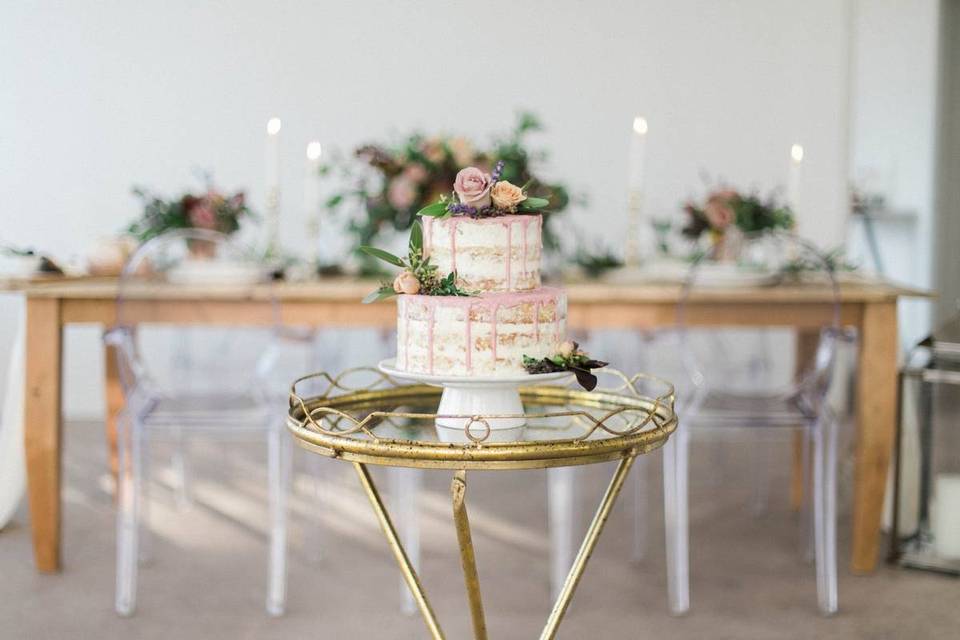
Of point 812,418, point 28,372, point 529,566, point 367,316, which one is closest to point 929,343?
point 812,418

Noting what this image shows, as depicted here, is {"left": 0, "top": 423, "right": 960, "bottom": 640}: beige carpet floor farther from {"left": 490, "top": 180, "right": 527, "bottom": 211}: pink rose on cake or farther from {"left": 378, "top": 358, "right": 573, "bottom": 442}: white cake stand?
{"left": 490, "top": 180, "right": 527, "bottom": 211}: pink rose on cake

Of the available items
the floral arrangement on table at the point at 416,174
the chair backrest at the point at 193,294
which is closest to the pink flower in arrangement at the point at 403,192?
the floral arrangement on table at the point at 416,174

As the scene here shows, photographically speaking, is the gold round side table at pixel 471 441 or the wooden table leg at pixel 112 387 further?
the wooden table leg at pixel 112 387

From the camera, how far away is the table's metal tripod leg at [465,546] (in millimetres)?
1627

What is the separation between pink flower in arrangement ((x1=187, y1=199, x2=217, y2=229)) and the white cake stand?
1.70 m

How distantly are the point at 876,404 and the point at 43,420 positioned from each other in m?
2.23

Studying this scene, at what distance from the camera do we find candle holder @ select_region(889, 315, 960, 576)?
125 inches

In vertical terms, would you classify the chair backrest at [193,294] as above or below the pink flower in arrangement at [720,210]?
below

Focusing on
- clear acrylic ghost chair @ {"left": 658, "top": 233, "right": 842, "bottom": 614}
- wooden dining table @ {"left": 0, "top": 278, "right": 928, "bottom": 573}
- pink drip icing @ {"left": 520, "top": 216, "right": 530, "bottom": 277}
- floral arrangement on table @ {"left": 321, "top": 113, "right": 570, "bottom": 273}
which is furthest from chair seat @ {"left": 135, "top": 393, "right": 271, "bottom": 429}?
pink drip icing @ {"left": 520, "top": 216, "right": 530, "bottom": 277}

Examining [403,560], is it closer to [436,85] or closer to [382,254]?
[382,254]

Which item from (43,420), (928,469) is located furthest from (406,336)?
(928,469)

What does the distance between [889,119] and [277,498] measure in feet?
14.2

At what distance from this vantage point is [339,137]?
5.48 m

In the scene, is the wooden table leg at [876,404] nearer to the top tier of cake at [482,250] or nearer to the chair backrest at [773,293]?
the chair backrest at [773,293]
